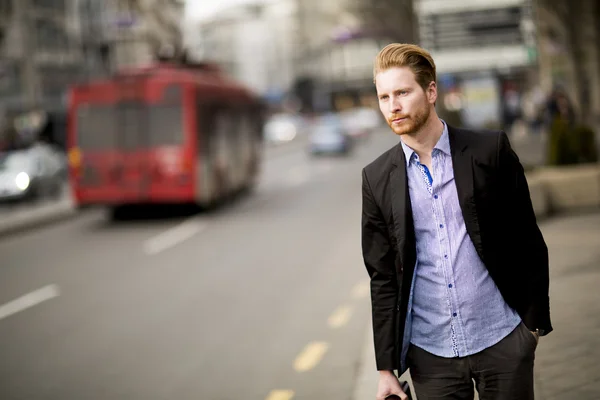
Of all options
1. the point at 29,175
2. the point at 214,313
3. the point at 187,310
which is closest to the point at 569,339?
the point at 214,313

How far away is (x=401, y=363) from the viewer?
11.2 feet

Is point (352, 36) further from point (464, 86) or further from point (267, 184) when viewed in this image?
point (267, 184)

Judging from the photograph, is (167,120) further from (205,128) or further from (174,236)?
(174,236)

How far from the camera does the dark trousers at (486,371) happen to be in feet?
11.0

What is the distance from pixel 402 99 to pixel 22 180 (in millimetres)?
26715

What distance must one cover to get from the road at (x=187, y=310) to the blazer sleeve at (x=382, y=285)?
3.63 meters

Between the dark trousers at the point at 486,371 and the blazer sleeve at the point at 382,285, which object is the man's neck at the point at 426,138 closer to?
the blazer sleeve at the point at 382,285

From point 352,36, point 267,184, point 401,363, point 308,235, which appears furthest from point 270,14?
point 401,363

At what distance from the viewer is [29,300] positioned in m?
12.2

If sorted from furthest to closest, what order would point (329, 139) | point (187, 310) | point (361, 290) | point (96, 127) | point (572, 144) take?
1. point (329, 139)
2. point (96, 127)
3. point (572, 144)
4. point (361, 290)
5. point (187, 310)

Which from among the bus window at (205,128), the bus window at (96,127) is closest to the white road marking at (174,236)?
the bus window at (205,128)

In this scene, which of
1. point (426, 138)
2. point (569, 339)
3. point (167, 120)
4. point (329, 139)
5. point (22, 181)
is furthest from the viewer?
point (329, 139)

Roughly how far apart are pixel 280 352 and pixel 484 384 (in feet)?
17.4

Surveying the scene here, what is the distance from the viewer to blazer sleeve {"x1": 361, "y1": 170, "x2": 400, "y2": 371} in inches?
133
